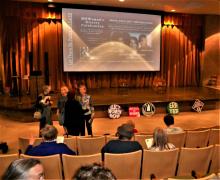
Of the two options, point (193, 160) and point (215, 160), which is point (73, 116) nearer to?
point (193, 160)

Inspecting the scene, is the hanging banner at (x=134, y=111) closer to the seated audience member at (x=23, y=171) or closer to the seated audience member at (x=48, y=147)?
the seated audience member at (x=48, y=147)

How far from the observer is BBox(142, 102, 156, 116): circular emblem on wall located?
8.37 m

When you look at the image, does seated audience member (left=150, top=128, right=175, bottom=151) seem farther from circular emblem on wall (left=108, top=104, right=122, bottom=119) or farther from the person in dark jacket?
circular emblem on wall (left=108, top=104, right=122, bottom=119)

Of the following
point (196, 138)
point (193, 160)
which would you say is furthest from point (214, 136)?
point (193, 160)

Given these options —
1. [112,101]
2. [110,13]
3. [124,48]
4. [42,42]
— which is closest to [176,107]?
[112,101]

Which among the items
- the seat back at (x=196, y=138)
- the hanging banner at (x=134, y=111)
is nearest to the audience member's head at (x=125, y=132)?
the seat back at (x=196, y=138)

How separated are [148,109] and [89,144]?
4.51 metres

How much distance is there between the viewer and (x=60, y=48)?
10.7 metres

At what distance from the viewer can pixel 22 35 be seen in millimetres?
10203

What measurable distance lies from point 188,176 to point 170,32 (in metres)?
9.96

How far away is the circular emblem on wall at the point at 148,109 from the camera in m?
8.37

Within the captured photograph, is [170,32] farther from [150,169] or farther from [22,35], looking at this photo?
[150,169]

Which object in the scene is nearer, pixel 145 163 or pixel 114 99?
pixel 145 163

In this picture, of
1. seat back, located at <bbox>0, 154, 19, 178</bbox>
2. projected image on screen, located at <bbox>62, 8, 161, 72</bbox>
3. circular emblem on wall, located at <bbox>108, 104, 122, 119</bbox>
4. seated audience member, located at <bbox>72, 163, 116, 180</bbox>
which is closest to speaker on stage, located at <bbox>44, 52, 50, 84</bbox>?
projected image on screen, located at <bbox>62, 8, 161, 72</bbox>
